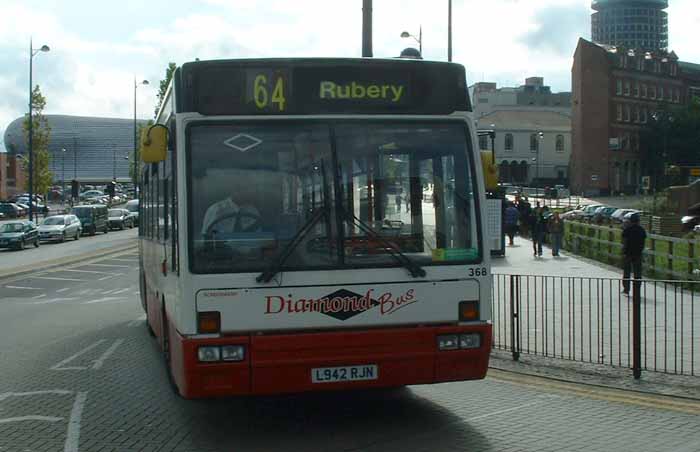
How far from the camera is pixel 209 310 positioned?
24.2ft

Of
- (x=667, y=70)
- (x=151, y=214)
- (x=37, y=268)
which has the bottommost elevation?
(x=37, y=268)

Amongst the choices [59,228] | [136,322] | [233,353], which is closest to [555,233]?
[136,322]

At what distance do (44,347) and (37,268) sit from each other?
812 inches

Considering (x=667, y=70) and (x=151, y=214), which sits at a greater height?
(x=667, y=70)

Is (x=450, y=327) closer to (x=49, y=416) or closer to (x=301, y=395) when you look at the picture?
(x=301, y=395)

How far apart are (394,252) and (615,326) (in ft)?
20.1

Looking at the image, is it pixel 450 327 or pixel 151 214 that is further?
pixel 151 214

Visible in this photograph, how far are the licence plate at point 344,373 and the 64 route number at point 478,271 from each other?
1101 mm

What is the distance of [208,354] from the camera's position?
290 inches

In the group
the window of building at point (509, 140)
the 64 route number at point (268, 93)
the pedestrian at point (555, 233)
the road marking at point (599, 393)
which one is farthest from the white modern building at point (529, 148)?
the 64 route number at point (268, 93)

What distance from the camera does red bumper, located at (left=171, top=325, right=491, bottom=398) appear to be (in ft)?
24.2

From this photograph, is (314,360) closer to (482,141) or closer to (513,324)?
(482,141)

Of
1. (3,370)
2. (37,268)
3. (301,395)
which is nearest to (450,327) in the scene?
(301,395)

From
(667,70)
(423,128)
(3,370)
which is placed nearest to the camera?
(423,128)
